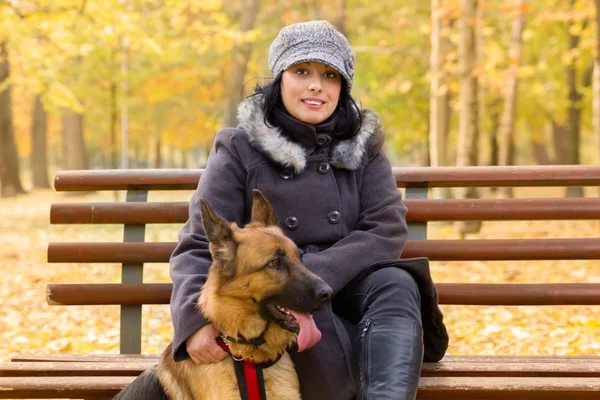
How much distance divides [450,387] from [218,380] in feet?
3.31

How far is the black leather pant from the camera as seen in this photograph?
9.13 feet

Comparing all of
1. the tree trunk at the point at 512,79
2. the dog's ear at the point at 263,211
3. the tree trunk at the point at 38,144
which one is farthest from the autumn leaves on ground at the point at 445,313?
the tree trunk at the point at 38,144

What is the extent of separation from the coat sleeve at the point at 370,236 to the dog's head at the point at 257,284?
0.21 metres

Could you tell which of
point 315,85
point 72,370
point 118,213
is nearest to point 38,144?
point 118,213

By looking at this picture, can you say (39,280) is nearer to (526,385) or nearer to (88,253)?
(88,253)

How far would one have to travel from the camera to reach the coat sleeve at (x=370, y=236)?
318 centimetres

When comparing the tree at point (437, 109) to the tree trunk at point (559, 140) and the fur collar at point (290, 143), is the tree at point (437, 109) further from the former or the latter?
the fur collar at point (290, 143)

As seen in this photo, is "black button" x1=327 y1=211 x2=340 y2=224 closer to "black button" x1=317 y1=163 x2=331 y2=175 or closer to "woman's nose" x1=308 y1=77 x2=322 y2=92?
"black button" x1=317 y1=163 x2=331 y2=175

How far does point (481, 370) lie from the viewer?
3.34 meters

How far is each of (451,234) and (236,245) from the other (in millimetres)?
8360

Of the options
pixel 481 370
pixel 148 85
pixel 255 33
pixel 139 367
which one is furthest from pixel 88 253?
pixel 148 85

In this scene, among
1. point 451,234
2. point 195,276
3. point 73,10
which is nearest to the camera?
point 195,276

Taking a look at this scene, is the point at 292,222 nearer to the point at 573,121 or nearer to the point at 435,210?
the point at 435,210

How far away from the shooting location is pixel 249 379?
2.94 metres
